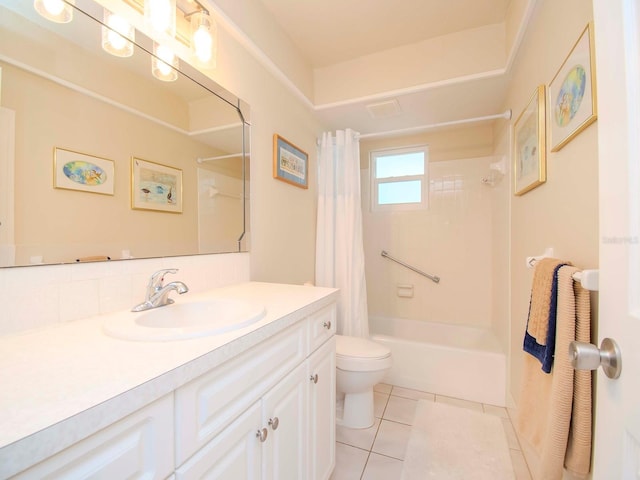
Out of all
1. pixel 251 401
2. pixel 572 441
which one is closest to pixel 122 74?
pixel 251 401

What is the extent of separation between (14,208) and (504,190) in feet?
8.21

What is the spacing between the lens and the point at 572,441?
77 centimetres

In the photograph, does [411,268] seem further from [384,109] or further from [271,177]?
[271,177]

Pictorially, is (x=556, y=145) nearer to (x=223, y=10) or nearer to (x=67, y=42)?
(x=223, y=10)

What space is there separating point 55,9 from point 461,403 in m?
2.71

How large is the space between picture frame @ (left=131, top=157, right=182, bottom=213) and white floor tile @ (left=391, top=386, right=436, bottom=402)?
192 cm

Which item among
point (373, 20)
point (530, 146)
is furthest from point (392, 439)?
point (373, 20)

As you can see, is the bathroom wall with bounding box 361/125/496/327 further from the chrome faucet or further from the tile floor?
the chrome faucet

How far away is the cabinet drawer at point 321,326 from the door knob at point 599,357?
740 mm

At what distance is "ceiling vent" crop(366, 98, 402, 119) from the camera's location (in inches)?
80.7

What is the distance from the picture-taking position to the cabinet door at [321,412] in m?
1.04

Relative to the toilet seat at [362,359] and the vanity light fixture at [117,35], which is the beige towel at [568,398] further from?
the vanity light fixture at [117,35]

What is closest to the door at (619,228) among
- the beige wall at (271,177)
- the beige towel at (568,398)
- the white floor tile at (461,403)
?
the beige towel at (568,398)

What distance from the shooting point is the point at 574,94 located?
3.03ft
